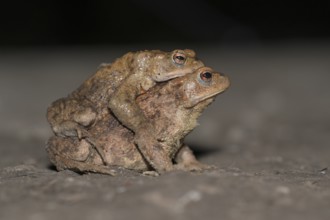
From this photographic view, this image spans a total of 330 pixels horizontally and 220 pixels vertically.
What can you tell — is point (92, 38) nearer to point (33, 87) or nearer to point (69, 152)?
point (33, 87)

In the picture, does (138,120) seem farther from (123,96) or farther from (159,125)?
(159,125)

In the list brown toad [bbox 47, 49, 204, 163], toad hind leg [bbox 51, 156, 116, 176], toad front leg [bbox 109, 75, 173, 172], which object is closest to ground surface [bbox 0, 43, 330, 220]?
toad hind leg [bbox 51, 156, 116, 176]

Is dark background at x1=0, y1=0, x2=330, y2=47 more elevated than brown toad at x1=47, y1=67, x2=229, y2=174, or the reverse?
dark background at x1=0, y1=0, x2=330, y2=47

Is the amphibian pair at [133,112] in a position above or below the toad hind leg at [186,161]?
above

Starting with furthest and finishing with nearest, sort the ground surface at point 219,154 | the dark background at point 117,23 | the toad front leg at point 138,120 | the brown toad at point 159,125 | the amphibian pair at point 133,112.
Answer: the dark background at point 117,23 → the brown toad at point 159,125 → the amphibian pair at point 133,112 → the toad front leg at point 138,120 → the ground surface at point 219,154

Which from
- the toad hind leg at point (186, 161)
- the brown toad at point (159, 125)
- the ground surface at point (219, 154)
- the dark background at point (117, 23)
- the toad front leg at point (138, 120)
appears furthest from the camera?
the dark background at point (117, 23)

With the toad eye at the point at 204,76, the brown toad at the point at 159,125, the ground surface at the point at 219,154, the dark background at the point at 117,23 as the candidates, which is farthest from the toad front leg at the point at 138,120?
the dark background at the point at 117,23

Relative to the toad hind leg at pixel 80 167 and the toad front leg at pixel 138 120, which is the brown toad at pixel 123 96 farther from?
the toad hind leg at pixel 80 167

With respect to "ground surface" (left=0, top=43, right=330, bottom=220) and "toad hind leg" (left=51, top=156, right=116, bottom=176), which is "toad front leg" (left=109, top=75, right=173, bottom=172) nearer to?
"ground surface" (left=0, top=43, right=330, bottom=220)
